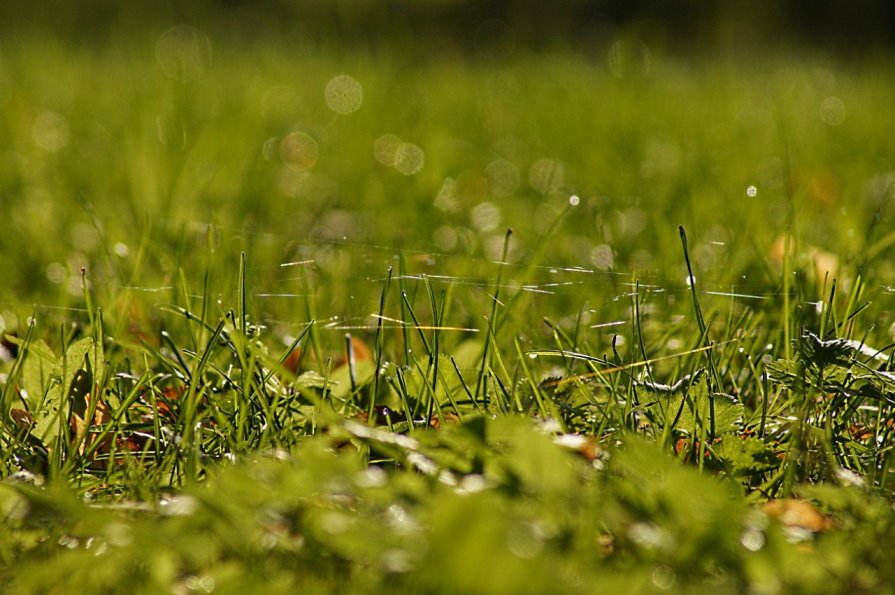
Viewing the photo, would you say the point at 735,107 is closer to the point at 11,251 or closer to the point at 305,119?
the point at 305,119

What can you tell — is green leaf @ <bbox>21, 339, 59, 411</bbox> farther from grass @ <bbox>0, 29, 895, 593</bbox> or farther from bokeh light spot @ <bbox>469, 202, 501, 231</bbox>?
bokeh light spot @ <bbox>469, 202, 501, 231</bbox>

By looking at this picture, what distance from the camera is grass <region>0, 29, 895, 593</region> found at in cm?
89

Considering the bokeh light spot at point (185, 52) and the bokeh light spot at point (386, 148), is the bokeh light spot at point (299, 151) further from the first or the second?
the bokeh light spot at point (185, 52)

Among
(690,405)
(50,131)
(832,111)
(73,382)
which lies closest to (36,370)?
(73,382)

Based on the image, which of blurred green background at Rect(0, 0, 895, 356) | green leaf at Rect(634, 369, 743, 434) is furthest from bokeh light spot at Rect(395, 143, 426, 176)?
green leaf at Rect(634, 369, 743, 434)

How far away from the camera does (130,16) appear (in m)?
8.03

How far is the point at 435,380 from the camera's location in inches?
47.9

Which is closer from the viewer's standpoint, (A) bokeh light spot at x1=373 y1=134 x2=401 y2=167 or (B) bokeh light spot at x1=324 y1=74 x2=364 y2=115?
(A) bokeh light spot at x1=373 y1=134 x2=401 y2=167

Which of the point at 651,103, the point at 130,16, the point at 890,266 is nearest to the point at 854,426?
the point at 890,266

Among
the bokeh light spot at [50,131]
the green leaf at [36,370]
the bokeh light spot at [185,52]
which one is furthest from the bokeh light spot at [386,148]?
the green leaf at [36,370]

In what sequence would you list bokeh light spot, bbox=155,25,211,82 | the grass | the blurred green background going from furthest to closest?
bokeh light spot, bbox=155,25,211,82 → the blurred green background → the grass

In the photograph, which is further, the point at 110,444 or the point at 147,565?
the point at 110,444

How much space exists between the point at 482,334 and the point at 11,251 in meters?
1.25

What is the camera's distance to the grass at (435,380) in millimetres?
885
